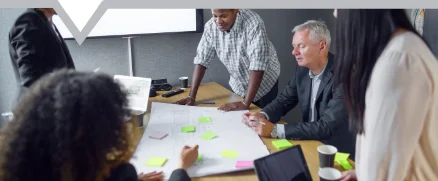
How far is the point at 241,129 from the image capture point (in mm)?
1617

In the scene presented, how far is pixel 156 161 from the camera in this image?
4.27 feet

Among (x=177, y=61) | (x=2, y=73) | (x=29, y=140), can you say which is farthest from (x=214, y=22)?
(x=29, y=140)

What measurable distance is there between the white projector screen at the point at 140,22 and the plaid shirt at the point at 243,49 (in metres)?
0.34

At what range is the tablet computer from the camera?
102cm

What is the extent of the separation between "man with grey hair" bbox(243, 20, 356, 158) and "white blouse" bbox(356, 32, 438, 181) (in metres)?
0.59

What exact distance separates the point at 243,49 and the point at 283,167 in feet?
4.19

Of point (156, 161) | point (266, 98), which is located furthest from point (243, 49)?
point (156, 161)

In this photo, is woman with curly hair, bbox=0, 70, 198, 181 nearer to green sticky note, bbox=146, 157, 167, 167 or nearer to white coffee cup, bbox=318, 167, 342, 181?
green sticky note, bbox=146, 157, 167, 167

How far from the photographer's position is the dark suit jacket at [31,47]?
58.6 inches

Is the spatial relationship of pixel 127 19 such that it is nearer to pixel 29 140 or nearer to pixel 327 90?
pixel 327 90

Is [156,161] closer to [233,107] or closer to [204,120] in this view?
[204,120]

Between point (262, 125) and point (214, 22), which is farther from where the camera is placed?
point (214, 22)

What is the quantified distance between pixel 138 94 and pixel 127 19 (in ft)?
2.73

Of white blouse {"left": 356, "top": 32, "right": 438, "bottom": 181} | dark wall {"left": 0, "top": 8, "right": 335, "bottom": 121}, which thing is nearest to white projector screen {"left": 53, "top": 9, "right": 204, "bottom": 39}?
dark wall {"left": 0, "top": 8, "right": 335, "bottom": 121}
